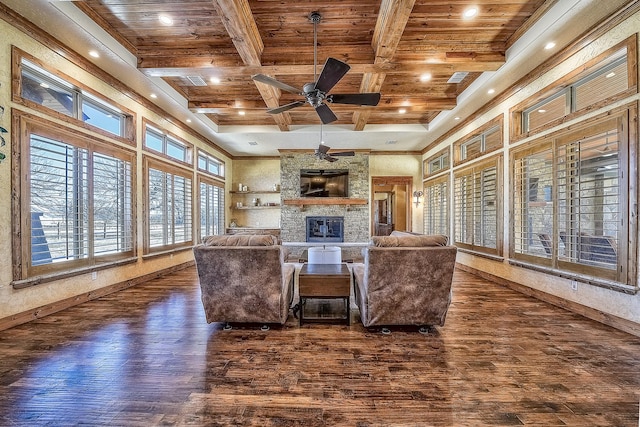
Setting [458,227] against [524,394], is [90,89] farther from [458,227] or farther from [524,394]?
[458,227]

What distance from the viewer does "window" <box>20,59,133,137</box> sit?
10.5 ft

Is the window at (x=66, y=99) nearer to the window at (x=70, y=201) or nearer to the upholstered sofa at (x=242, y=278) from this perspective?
the window at (x=70, y=201)

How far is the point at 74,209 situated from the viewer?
359 centimetres

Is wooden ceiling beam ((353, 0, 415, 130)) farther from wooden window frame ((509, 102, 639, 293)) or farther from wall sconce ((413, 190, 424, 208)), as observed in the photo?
wall sconce ((413, 190, 424, 208))

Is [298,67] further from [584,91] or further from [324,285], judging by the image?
[584,91]


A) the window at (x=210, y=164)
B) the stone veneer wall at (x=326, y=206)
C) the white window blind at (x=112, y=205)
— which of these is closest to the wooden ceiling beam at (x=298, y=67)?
the white window blind at (x=112, y=205)

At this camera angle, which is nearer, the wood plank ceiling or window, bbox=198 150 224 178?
the wood plank ceiling

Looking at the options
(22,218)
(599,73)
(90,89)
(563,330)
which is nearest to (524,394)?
(563,330)

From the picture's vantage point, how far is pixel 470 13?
10.3 feet

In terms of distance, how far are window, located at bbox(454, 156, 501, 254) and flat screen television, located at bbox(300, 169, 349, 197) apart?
3313 millimetres

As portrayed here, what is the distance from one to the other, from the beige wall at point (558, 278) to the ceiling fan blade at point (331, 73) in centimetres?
288

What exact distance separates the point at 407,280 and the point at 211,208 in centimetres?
650

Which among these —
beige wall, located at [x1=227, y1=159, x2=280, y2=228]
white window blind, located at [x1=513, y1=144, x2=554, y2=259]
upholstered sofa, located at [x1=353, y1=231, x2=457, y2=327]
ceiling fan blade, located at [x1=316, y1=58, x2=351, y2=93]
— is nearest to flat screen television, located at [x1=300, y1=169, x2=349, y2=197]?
beige wall, located at [x1=227, y1=159, x2=280, y2=228]

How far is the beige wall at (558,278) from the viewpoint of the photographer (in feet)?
9.23
